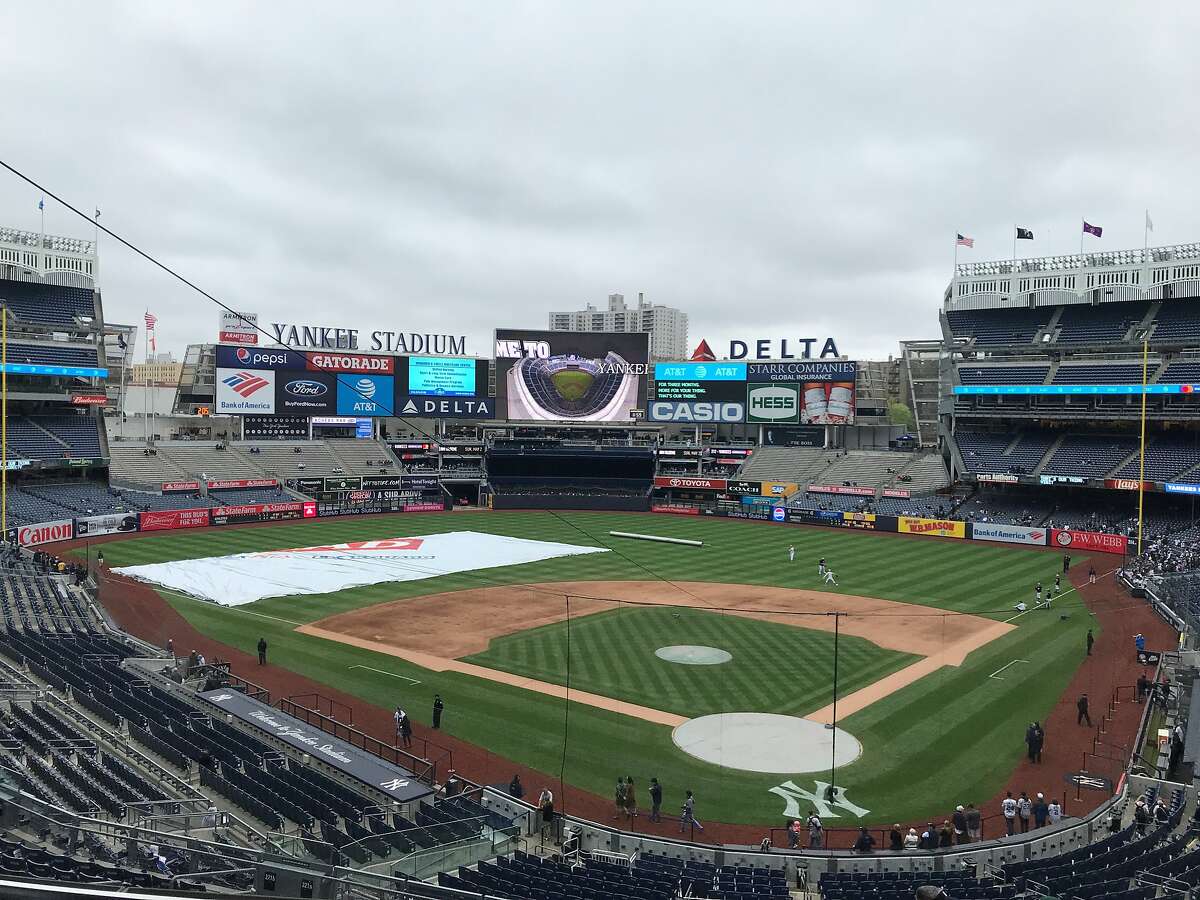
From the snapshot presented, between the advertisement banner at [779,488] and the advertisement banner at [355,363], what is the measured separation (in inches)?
1396

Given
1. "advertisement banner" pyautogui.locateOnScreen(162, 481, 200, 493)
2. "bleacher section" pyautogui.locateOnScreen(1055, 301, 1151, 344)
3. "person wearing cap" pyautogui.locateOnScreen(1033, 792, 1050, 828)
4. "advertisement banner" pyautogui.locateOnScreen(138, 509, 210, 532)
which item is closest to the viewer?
"person wearing cap" pyautogui.locateOnScreen(1033, 792, 1050, 828)

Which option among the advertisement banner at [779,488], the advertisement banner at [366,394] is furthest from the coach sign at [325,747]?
the advertisement banner at [366,394]

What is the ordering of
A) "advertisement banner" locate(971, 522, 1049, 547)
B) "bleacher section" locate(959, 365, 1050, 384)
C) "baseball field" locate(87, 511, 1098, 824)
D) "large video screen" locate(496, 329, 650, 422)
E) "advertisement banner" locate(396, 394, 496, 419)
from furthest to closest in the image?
"large video screen" locate(496, 329, 650, 422) < "advertisement banner" locate(396, 394, 496, 419) < "bleacher section" locate(959, 365, 1050, 384) < "advertisement banner" locate(971, 522, 1049, 547) < "baseball field" locate(87, 511, 1098, 824)

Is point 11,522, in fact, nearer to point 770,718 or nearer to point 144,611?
point 144,611

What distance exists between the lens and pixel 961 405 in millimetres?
68625

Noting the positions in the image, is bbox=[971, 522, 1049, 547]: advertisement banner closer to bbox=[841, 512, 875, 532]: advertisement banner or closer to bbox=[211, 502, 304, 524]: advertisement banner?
bbox=[841, 512, 875, 532]: advertisement banner

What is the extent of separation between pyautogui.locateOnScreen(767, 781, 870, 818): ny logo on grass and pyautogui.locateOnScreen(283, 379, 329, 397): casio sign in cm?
6514

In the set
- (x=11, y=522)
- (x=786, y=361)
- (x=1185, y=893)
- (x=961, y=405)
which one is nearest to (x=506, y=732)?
(x=1185, y=893)

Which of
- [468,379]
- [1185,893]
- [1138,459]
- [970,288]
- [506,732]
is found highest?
[970,288]

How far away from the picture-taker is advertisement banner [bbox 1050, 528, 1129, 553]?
51594 mm

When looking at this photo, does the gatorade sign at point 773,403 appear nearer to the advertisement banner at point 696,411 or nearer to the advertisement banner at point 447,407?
the advertisement banner at point 696,411

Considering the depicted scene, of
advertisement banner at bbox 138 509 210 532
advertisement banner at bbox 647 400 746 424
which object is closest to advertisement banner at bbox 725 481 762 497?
advertisement banner at bbox 647 400 746 424

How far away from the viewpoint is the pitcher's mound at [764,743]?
20.9 metres

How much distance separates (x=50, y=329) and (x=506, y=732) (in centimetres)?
5796
